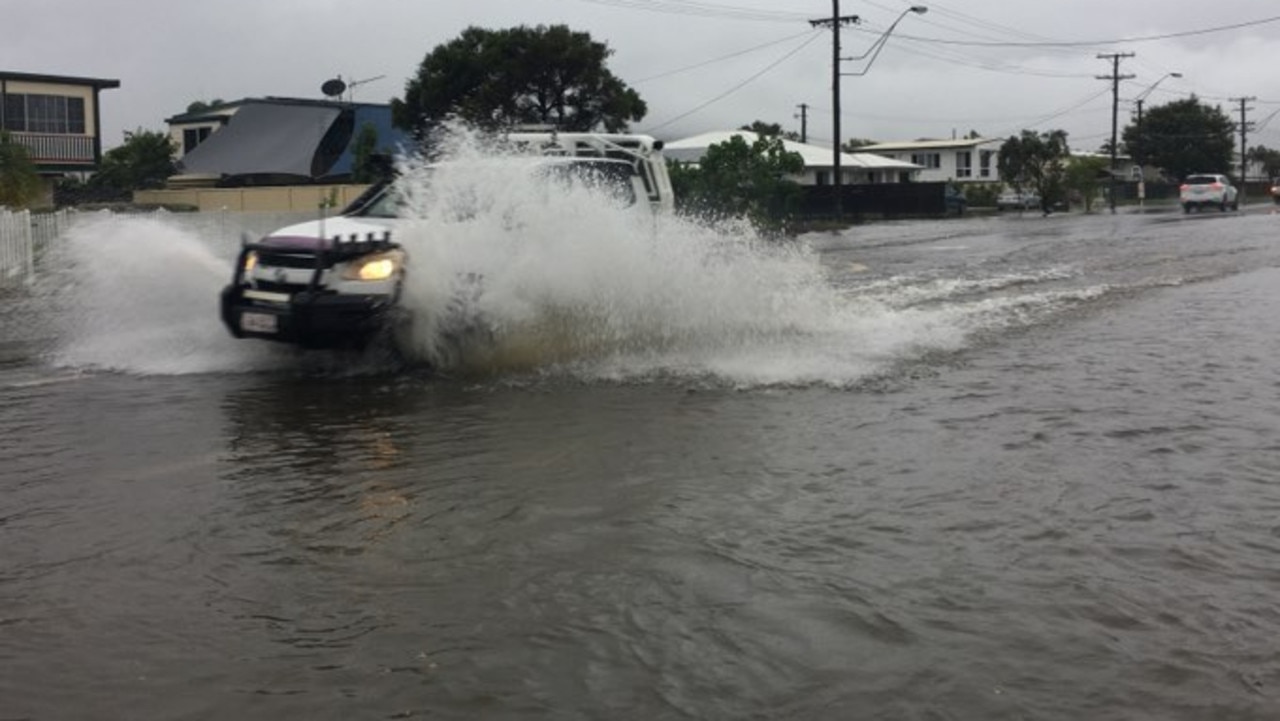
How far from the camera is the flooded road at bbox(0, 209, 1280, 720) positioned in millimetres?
3842

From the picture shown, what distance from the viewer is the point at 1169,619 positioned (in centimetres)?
437

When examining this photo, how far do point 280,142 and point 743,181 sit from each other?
2201 cm

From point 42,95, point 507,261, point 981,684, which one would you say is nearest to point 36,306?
point 507,261

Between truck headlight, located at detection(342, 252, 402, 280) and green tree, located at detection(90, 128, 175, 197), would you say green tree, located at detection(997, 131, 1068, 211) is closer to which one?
green tree, located at detection(90, 128, 175, 197)

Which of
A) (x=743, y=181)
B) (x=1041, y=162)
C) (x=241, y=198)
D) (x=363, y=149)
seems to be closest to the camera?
(x=743, y=181)

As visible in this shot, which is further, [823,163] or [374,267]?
[823,163]

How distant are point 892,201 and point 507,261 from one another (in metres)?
43.4

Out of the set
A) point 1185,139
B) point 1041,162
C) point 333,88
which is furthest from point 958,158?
point 333,88

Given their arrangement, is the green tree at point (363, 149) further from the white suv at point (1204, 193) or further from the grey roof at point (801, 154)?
the white suv at point (1204, 193)

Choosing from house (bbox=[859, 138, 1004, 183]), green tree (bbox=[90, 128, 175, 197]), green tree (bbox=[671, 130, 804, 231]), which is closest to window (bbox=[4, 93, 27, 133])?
green tree (bbox=[90, 128, 175, 197])

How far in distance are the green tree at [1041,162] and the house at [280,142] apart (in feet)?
95.2

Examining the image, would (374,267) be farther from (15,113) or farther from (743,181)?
(15,113)

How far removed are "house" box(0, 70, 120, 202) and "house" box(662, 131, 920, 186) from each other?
24.0 metres

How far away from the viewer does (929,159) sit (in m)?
92.0
